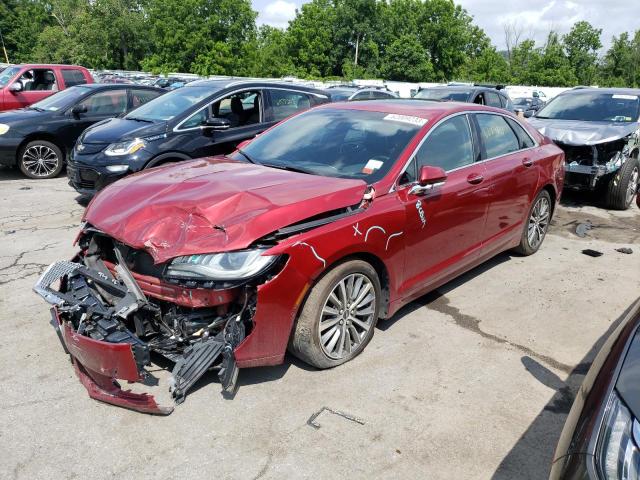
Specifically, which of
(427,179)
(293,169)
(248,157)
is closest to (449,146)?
(427,179)

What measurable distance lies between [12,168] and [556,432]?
33.0ft

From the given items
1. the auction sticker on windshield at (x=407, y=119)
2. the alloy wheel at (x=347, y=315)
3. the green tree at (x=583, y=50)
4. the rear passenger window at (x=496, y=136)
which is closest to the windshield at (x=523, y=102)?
the rear passenger window at (x=496, y=136)

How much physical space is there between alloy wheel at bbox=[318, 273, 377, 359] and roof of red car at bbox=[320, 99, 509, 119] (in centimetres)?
161

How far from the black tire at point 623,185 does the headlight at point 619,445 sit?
718 cm

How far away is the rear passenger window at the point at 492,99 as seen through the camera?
11.9 metres

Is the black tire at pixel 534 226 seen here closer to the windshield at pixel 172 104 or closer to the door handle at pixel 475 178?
the door handle at pixel 475 178

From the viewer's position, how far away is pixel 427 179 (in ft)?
12.4

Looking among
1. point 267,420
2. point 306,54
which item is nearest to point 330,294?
point 267,420

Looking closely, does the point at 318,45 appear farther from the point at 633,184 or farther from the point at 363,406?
the point at 363,406

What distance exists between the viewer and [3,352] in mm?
3672

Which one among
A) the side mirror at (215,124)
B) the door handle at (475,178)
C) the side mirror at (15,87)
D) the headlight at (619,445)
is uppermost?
the side mirror at (15,87)

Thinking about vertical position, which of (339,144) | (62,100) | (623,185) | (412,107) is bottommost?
(623,185)

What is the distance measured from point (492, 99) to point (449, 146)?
8628 millimetres

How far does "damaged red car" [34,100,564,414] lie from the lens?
301 cm
